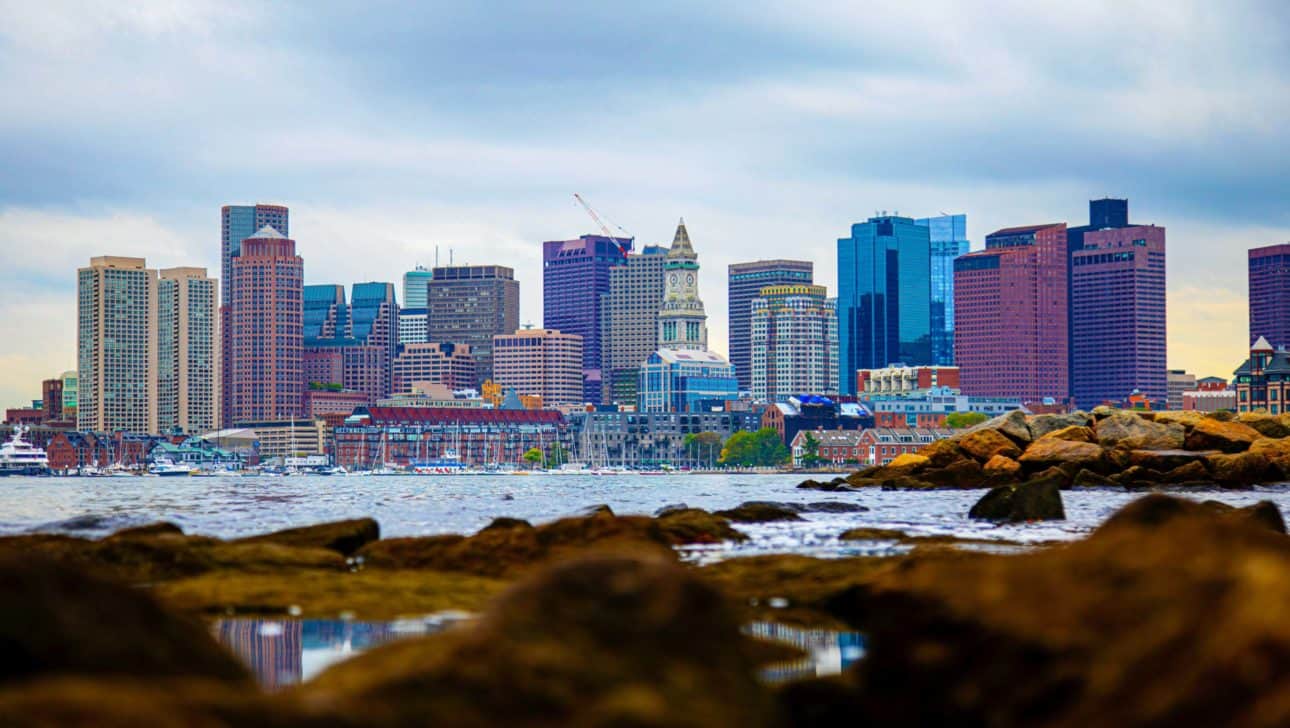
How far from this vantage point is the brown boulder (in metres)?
85.3

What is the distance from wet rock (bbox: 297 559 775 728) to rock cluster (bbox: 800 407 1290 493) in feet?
198

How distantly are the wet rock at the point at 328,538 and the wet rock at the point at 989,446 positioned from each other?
60594 millimetres

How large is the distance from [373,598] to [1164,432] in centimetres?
7493

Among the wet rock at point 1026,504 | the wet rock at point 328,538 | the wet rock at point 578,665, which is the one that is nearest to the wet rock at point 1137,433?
the wet rock at point 1026,504

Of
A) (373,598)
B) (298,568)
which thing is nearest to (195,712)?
(373,598)

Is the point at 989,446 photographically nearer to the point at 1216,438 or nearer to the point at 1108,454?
the point at 1108,454

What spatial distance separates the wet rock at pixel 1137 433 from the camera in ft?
285

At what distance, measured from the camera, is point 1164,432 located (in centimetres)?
8900

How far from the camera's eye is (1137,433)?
8956 centimetres

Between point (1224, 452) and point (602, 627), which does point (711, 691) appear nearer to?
point (602, 627)

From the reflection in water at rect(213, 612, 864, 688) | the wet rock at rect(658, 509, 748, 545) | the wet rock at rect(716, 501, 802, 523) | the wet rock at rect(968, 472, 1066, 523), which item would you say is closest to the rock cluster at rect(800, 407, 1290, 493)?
the wet rock at rect(968, 472, 1066, 523)

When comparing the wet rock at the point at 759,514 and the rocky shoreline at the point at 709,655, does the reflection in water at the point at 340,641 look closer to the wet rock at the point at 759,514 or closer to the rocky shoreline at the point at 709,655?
the rocky shoreline at the point at 709,655

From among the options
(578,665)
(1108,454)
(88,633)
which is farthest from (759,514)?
(1108,454)

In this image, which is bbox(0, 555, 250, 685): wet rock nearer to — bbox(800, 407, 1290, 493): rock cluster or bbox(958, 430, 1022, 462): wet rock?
bbox(800, 407, 1290, 493): rock cluster
